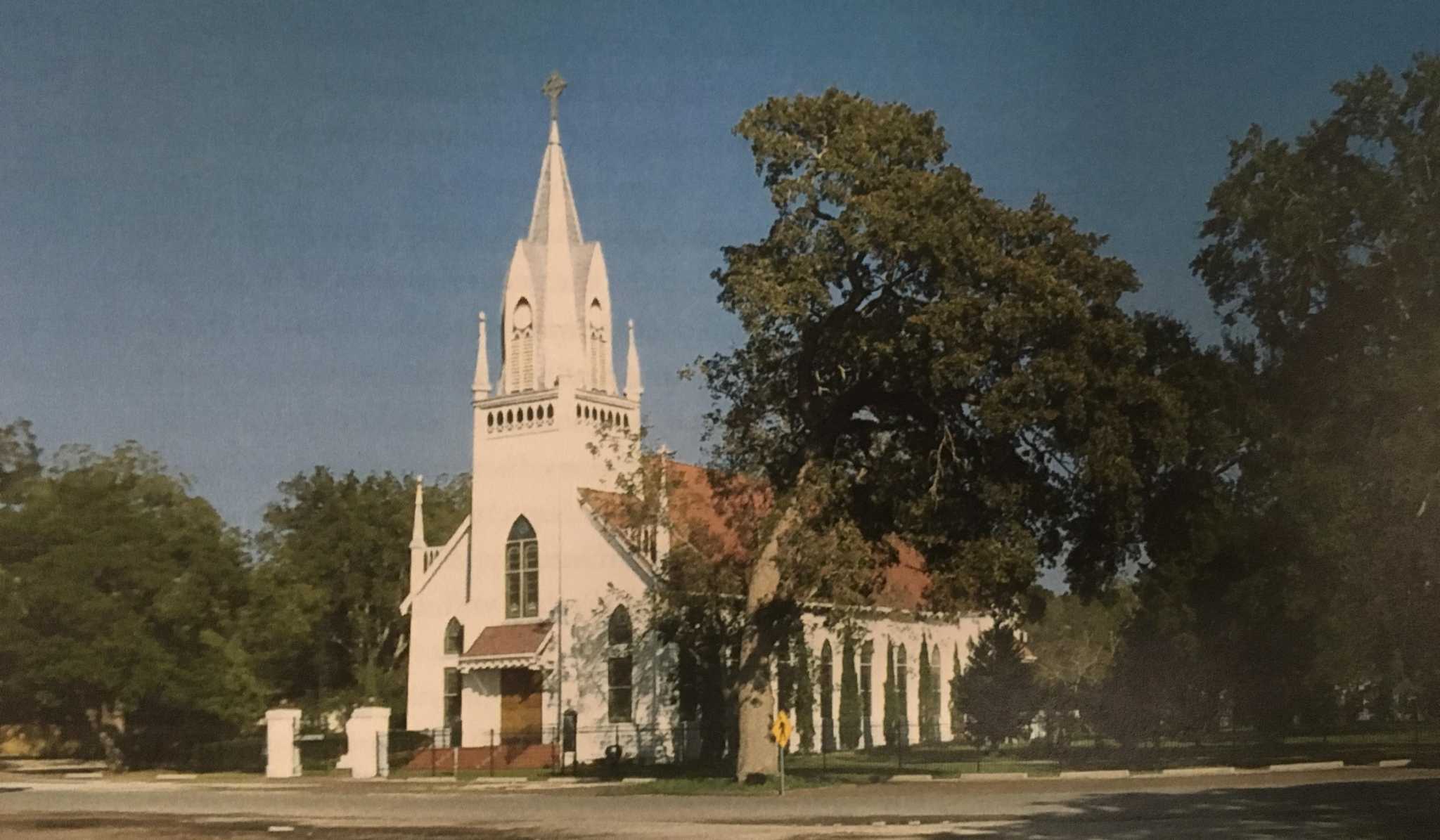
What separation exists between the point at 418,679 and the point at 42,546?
1138 centimetres

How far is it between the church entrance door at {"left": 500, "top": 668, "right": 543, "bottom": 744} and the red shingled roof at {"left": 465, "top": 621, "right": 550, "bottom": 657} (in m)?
0.93

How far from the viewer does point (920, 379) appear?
106ft

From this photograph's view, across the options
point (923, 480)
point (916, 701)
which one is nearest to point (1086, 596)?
point (923, 480)

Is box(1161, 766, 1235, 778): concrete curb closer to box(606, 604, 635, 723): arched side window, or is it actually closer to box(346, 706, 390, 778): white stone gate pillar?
box(606, 604, 635, 723): arched side window

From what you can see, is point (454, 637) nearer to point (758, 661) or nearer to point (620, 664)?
point (620, 664)

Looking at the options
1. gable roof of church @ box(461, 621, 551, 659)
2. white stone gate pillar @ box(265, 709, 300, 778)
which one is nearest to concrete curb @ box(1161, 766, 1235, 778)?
gable roof of church @ box(461, 621, 551, 659)

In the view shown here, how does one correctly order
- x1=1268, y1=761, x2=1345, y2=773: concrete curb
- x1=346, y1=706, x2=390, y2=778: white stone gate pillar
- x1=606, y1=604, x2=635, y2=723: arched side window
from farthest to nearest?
x1=606, y1=604, x2=635, y2=723: arched side window, x1=346, y1=706, x2=390, y2=778: white stone gate pillar, x1=1268, y1=761, x2=1345, y2=773: concrete curb

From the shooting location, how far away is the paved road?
21000 mm

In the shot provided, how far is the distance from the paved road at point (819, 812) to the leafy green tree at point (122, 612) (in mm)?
10019

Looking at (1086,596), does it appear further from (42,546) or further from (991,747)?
(42,546)

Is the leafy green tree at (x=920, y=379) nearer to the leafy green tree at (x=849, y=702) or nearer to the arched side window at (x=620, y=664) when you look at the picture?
the arched side window at (x=620, y=664)

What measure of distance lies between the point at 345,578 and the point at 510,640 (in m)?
12.8

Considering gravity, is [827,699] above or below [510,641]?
below

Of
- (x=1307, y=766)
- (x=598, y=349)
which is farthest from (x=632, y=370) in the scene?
(x=1307, y=766)
